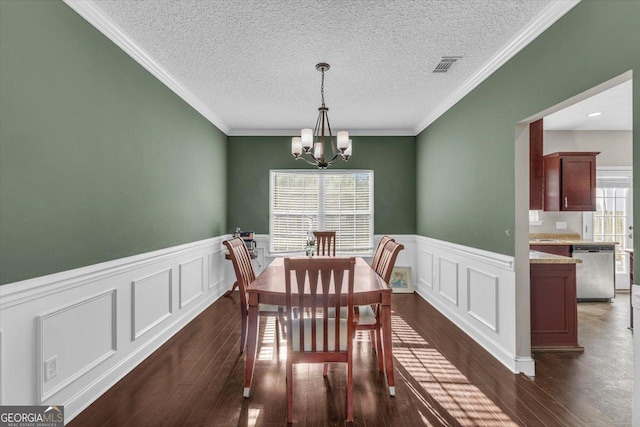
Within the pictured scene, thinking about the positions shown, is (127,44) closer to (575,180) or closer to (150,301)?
(150,301)

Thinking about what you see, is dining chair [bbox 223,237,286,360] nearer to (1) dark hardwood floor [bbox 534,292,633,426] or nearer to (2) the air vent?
(1) dark hardwood floor [bbox 534,292,633,426]

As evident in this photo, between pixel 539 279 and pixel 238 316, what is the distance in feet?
11.0

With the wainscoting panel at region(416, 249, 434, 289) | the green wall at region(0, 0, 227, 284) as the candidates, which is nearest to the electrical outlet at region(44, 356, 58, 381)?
the green wall at region(0, 0, 227, 284)

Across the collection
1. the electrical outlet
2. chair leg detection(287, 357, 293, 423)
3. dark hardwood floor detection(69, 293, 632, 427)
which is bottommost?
dark hardwood floor detection(69, 293, 632, 427)

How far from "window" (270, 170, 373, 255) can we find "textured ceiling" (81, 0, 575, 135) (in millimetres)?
1676

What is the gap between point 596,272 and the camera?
197 inches

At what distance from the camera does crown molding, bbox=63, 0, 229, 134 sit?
2252 mm

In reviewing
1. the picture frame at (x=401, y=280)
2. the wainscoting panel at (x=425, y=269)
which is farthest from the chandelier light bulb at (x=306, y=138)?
the picture frame at (x=401, y=280)

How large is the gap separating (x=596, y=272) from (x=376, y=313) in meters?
4.25

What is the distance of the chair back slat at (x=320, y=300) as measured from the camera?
2.04m

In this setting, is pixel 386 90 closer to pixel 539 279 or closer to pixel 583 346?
pixel 539 279

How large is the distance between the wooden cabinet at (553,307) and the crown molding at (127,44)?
160 inches

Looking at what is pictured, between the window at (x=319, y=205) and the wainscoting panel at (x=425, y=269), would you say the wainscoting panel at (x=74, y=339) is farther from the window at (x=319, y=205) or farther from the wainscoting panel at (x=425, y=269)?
the wainscoting panel at (x=425, y=269)

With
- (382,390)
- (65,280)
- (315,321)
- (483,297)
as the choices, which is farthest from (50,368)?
(483,297)
